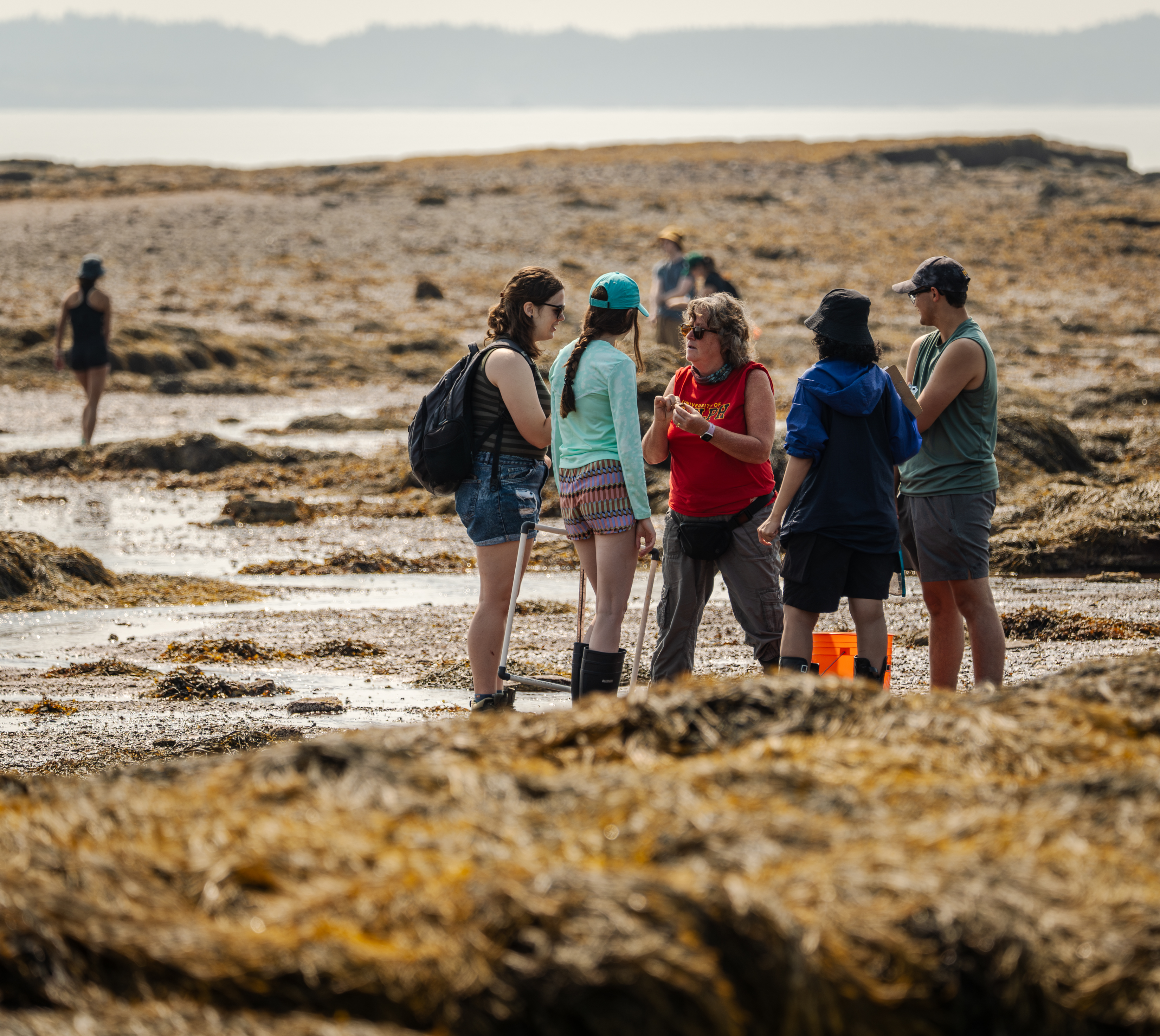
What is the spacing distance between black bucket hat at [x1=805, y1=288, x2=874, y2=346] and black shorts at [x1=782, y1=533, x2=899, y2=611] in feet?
2.44

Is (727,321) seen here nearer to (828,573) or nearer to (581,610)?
(828,573)

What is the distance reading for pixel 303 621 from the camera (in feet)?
27.5

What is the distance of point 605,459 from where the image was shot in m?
5.26

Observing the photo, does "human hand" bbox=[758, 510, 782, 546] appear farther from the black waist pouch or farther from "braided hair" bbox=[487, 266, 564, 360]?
"braided hair" bbox=[487, 266, 564, 360]

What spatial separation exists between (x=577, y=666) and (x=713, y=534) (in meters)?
0.77

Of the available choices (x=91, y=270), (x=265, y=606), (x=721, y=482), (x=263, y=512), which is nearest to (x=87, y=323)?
(x=91, y=270)

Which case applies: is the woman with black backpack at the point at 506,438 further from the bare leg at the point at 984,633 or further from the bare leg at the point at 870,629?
the bare leg at the point at 984,633

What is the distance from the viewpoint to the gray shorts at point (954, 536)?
208 inches

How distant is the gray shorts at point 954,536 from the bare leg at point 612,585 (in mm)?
1072

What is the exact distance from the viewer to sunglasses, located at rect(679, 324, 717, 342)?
5312 millimetres

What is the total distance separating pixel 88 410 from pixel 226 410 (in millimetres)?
4816

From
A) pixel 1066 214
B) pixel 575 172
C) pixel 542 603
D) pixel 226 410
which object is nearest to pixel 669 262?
pixel 542 603

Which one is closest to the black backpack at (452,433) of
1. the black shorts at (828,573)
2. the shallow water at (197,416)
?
the black shorts at (828,573)

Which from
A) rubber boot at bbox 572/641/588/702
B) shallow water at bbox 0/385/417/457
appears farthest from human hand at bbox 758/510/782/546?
shallow water at bbox 0/385/417/457
